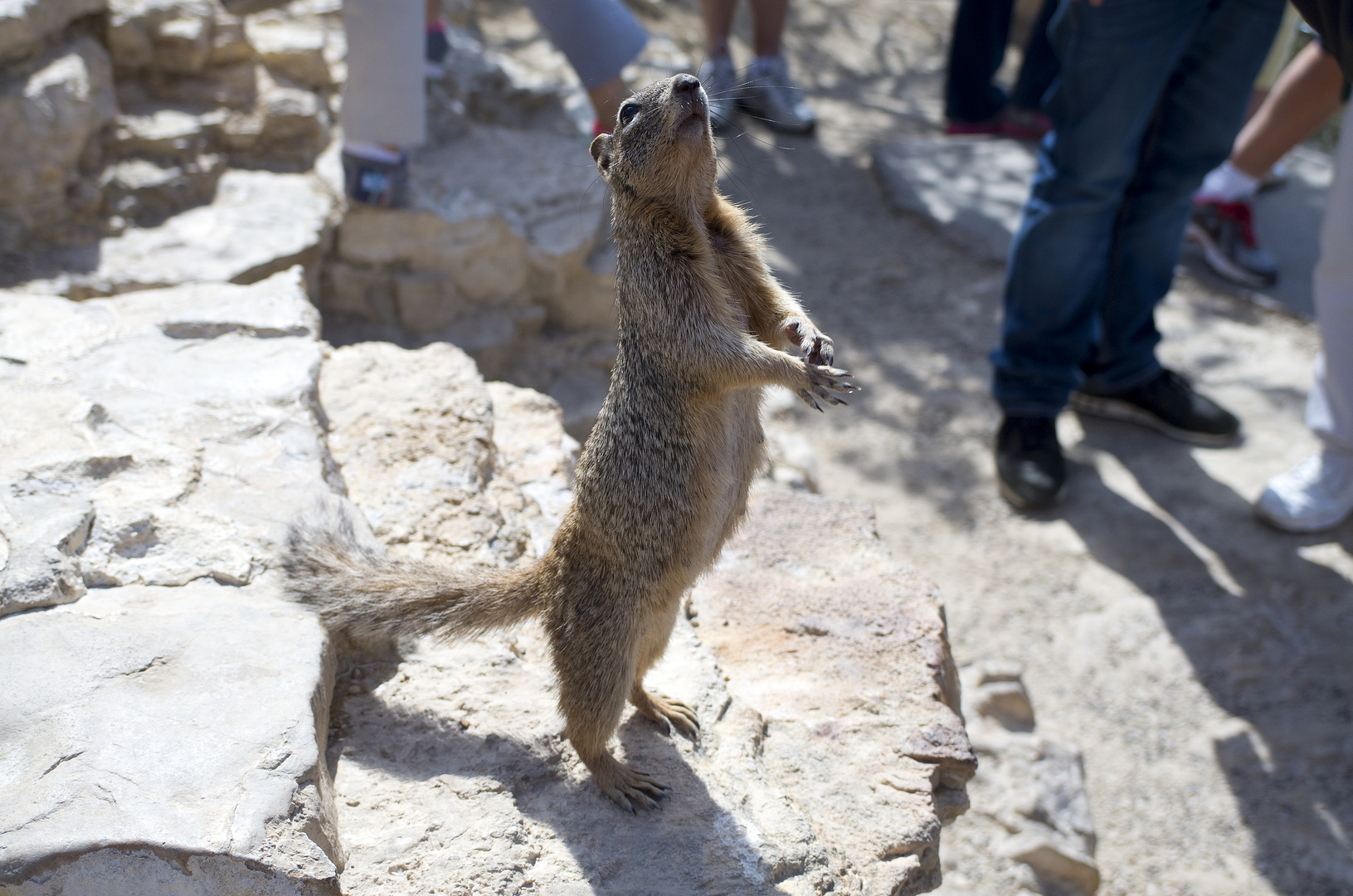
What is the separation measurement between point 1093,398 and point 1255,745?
2025 mm

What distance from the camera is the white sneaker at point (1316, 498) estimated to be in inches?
165

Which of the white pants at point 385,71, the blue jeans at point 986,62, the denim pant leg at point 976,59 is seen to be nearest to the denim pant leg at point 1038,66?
the blue jeans at point 986,62

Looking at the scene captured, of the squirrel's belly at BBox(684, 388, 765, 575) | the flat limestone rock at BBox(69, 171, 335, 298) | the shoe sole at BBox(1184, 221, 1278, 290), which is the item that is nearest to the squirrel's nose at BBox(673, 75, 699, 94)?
the squirrel's belly at BBox(684, 388, 765, 575)

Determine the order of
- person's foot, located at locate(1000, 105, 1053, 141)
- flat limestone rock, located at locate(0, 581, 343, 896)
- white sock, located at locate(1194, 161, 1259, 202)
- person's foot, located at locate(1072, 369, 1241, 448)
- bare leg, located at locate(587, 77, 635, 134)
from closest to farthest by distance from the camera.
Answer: flat limestone rock, located at locate(0, 581, 343, 896) < bare leg, located at locate(587, 77, 635, 134) < person's foot, located at locate(1072, 369, 1241, 448) < white sock, located at locate(1194, 161, 1259, 202) < person's foot, located at locate(1000, 105, 1053, 141)

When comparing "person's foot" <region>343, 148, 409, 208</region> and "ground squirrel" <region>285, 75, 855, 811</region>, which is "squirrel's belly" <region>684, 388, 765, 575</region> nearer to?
"ground squirrel" <region>285, 75, 855, 811</region>

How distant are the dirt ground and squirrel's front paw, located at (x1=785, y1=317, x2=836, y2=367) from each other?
5.63 ft

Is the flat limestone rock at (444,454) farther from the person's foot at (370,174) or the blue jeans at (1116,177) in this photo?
the blue jeans at (1116,177)

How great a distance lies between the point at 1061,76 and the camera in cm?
391

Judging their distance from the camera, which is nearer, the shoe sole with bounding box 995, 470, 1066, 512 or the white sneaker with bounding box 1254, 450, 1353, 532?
the white sneaker with bounding box 1254, 450, 1353, 532

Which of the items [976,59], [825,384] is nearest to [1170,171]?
[825,384]

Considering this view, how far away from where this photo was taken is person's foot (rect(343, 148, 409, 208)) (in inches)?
173

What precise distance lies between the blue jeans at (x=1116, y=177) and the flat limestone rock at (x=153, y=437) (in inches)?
113

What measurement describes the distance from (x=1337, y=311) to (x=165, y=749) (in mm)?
4200

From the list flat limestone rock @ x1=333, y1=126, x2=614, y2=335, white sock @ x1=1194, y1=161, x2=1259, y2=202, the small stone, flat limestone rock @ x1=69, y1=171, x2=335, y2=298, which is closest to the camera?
the small stone
